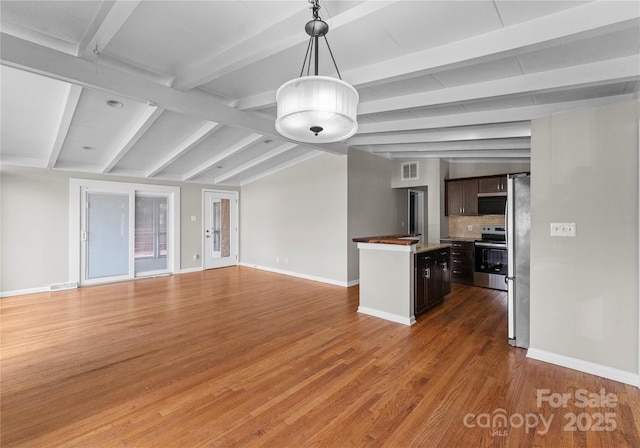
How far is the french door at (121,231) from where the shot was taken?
5875 millimetres

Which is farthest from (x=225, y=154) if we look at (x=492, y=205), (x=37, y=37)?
(x=492, y=205)

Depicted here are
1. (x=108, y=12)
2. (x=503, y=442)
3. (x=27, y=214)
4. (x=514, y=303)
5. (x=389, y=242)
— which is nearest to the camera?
(x=503, y=442)

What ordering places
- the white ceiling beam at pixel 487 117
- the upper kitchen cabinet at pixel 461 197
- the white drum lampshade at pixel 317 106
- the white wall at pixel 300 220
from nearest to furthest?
the white drum lampshade at pixel 317 106 < the white ceiling beam at pixel 487 117 < the white wall at pixel 300 220 < the upper kitchen cabinet at pixel 461 197

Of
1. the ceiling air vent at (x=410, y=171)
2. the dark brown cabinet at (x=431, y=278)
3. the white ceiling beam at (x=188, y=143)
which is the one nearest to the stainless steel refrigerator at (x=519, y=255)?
the dark brown cabinet at (x=431, y=278)

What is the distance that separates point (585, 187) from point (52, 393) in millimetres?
4804

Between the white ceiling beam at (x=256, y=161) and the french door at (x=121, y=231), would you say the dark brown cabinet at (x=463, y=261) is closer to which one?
the white ceiling beam at (x=256, y=161)

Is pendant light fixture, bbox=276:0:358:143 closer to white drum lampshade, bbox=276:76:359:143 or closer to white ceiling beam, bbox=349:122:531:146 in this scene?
white drum lampshade, bbox=276:76:359:143

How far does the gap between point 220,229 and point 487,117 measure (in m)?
6.73

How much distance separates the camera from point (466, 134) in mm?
4328

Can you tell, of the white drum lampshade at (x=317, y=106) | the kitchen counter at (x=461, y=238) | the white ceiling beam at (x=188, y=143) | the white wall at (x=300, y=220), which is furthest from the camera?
the kitchen counter at (x=461, y=238)

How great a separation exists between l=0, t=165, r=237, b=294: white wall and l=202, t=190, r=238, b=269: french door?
100 inches

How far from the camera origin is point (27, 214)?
17.4 ft

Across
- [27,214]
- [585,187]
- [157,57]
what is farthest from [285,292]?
[27,214]

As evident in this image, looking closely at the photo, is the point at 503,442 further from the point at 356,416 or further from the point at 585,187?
the point at 585,187
